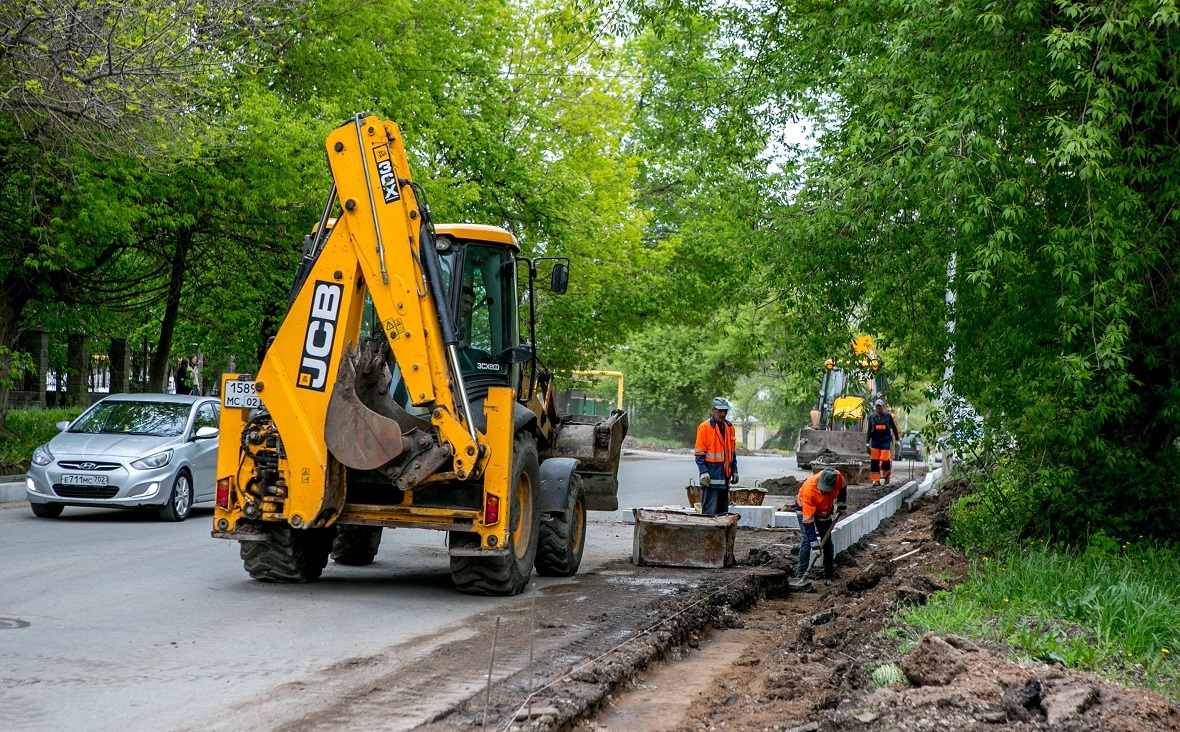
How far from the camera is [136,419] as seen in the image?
16453mm

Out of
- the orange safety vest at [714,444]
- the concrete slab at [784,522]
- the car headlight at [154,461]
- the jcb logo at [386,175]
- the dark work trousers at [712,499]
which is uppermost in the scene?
the jcb logo at [386,175]

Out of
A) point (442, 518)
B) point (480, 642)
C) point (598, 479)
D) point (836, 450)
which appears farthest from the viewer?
point (836, 450)

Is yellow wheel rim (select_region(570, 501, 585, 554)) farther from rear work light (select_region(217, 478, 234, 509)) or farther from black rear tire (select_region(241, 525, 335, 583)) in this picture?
rear work light (select_region(217, 478, 234, 509))

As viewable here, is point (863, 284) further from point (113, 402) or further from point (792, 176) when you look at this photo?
point (113, 402)

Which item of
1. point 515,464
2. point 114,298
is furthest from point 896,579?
point 114,298

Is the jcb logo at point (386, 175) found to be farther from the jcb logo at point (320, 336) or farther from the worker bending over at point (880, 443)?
the worker bending over at point (880, 443)

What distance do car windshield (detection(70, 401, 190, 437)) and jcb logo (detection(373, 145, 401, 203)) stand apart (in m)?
8.06

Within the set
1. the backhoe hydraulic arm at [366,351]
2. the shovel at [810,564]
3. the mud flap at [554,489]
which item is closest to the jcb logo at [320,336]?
the backhoe hydraulic arm at [366,351]

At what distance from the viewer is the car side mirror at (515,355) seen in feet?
36.0

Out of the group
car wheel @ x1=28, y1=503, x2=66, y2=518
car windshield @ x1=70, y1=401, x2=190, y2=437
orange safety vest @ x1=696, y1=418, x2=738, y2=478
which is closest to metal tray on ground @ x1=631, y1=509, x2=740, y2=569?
orange safety vest @ x1=696, y1=418, x2=738, y2=478

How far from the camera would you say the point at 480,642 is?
8008 mm

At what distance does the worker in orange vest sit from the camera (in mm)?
14344

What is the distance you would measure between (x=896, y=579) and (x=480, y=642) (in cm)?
506

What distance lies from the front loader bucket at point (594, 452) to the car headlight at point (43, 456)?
6.53 m
